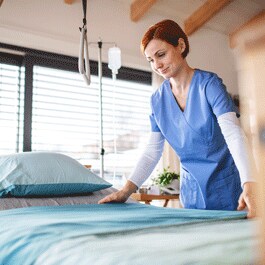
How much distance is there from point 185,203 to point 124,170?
234 centimetres

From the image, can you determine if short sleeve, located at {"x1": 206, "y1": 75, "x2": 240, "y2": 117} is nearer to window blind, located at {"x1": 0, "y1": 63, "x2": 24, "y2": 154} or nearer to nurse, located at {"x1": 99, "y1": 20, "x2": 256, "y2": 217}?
nurse, located at {"x1": 99, "y1": 20, "x2": 256, "y2": 217}

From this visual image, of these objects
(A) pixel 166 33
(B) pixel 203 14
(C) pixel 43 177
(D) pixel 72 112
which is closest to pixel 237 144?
(A) pixel 166 33

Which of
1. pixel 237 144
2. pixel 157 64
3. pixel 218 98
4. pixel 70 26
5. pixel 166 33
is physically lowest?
pixel 237 144

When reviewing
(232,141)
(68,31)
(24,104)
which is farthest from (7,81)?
(232,141)

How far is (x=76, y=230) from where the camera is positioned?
0.86m

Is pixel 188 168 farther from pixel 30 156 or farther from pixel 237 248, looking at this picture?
pixel 237 248

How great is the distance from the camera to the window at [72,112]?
3.46 m

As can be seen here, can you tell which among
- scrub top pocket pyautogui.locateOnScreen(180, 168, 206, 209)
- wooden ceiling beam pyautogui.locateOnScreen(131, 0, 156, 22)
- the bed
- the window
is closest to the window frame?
the window

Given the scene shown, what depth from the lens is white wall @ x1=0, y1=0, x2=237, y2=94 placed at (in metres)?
3.42

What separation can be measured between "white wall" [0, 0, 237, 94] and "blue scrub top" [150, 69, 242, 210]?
6.33ft

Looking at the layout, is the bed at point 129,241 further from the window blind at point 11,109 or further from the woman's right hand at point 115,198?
the window blind at point 11,109

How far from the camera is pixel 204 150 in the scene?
5.13 feet

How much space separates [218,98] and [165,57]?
255 millimetres

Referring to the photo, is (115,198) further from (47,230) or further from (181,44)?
(47,230)
